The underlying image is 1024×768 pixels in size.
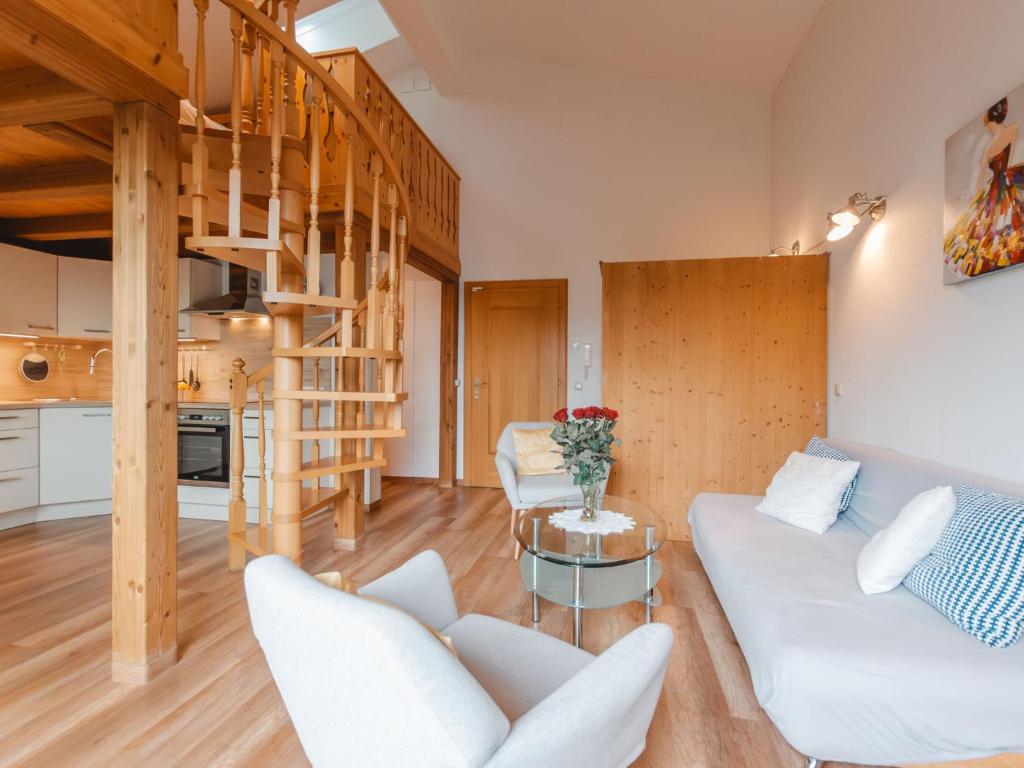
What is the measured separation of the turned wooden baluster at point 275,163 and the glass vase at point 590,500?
166cm

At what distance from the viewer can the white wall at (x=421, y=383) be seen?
18.1 feet

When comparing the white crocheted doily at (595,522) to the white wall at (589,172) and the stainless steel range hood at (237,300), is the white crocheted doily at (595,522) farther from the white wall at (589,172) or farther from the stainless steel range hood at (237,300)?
the stainless steel range hood at (237,300)

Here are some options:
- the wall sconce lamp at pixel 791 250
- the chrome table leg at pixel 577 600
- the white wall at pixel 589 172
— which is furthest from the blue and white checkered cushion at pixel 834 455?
the white wall at pixel 589 172

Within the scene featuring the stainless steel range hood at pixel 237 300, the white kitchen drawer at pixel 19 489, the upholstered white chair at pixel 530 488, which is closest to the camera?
the upholstered white chair at pixel 530 488

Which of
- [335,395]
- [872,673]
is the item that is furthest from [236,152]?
[872,673]

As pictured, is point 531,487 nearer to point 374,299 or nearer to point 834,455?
point 374,299

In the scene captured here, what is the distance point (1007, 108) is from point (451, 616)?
258 cm

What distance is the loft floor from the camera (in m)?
1.53

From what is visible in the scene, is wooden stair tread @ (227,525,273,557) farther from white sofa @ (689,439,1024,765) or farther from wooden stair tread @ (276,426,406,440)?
white sofa @ (689,439,1024,765)

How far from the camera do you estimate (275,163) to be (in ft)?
7.22

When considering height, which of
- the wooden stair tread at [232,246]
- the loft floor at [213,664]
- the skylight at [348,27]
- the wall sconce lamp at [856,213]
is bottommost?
the loft floor at [213,664]

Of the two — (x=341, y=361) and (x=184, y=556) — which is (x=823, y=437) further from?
(x=184, y=556)

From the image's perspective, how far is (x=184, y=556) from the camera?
10.3 feet

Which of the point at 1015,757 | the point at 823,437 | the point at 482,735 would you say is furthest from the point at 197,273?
the point at 1015,757
